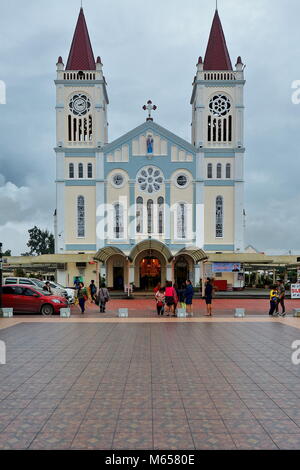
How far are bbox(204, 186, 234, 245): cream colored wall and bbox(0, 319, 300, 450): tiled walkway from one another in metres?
29.0

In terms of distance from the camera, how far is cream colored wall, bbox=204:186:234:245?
4156 centimetres

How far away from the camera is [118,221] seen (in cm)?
4166

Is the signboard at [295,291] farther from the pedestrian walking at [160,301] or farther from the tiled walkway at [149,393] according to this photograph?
the tiled walkway at [149,393]

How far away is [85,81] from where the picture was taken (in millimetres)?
42500

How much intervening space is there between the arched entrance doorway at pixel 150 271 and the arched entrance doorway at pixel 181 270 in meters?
1.79

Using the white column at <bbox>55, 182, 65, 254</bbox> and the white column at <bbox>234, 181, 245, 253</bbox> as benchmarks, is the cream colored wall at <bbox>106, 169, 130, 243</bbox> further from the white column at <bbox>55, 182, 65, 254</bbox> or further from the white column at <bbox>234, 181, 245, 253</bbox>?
the white column at <bbox>234, 181, 245, 253</bbox>

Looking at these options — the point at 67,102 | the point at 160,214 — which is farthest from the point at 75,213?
the point at 67,102

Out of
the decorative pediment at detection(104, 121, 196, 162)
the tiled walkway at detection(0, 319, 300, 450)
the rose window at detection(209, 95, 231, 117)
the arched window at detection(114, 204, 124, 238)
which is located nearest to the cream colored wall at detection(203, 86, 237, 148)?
the rose window at detection(209, 95, 231, 117)

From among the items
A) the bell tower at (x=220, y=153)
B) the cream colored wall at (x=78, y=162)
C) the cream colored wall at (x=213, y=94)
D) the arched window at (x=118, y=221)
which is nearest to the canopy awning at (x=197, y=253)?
the bell tower at (x=220, y=153)

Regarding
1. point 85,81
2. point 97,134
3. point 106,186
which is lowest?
point 106,186

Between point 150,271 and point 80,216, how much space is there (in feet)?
29.6
